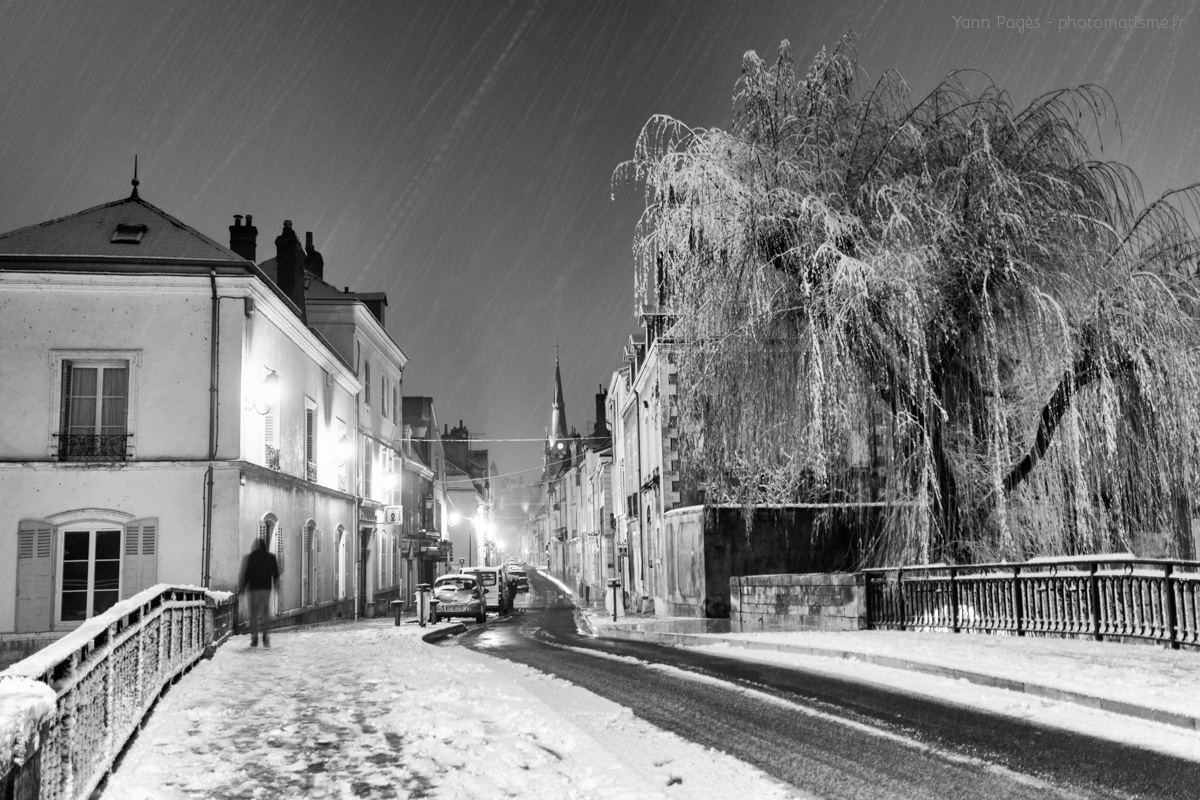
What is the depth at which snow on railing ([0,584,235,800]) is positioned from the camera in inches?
149

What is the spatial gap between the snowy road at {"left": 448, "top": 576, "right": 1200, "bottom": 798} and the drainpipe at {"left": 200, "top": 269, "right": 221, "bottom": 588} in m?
13.4

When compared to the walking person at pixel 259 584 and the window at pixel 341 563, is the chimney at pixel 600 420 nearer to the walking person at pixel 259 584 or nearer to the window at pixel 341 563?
the window at pixel 341 563

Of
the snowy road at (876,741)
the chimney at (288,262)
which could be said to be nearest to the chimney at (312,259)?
the chimney at (288,262)

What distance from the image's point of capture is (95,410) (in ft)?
75.6

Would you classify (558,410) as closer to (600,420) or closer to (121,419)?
(600,420)

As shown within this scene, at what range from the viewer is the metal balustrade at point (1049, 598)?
1234 cm

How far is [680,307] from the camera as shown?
18141mm

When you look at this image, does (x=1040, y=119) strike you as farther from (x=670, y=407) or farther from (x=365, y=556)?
(x=365, y=556)

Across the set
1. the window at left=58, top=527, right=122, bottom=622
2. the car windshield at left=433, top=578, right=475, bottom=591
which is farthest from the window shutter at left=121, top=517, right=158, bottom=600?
the car windshield at left=433, top=578, right=475, bottom=591

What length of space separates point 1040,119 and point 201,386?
18229mm

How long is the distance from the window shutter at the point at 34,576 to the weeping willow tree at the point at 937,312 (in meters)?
14.7

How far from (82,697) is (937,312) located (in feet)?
45.2

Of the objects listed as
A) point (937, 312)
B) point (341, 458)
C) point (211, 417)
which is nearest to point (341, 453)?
point (341, 458)

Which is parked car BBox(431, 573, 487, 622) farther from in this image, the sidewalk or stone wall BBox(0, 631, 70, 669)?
the sidewalk
